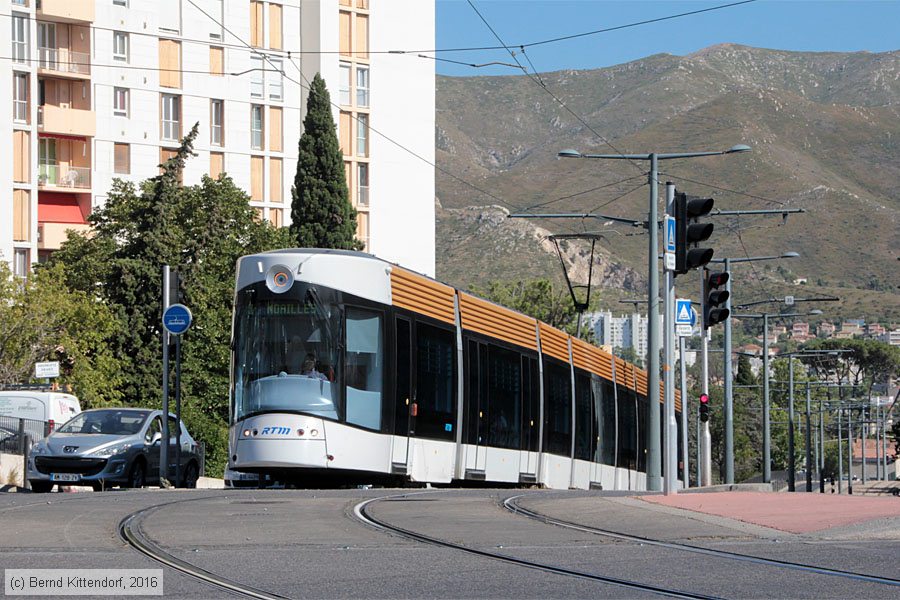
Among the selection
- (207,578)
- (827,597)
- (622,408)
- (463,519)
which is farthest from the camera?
(622,408)

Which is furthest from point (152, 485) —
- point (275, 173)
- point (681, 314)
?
point (275, 173)

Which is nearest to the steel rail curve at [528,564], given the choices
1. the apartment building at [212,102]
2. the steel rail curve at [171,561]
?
the steel rail curve at [171,561]

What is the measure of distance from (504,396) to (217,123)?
5965cm

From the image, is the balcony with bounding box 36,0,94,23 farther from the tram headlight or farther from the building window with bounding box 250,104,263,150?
the tram headlight

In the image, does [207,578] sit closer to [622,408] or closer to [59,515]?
[59,515]

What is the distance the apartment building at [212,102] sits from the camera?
76.4m

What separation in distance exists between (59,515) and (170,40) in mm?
68515

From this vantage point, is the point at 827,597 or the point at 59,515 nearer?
the point at 827,597

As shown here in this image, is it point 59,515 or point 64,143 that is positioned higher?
point 64,143

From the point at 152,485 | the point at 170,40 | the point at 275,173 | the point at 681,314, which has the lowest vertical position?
the point at 152,485

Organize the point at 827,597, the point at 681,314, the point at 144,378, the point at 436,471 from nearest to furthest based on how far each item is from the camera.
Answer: the point at 827,597 → the point at 436,471 → the point at 681,314 → the point at 144,378

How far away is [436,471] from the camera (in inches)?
940

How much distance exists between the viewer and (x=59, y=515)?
15219mm

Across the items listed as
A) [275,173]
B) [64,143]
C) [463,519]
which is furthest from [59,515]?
[275,173]
